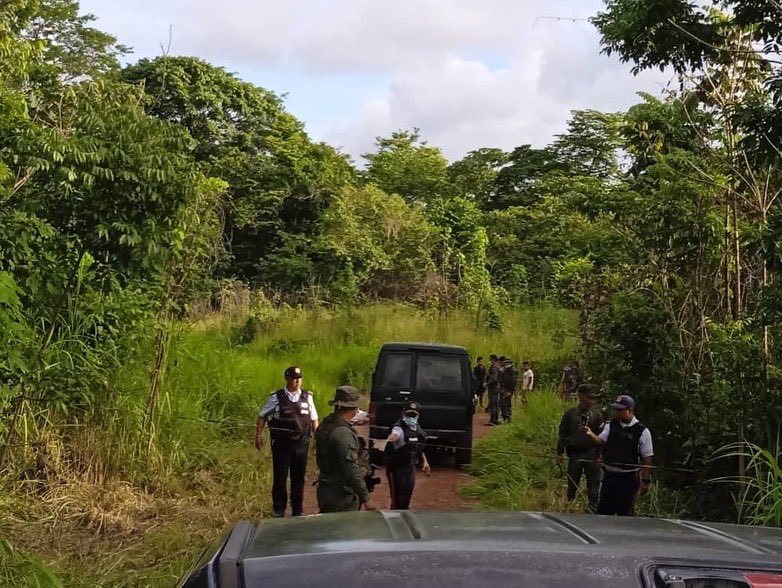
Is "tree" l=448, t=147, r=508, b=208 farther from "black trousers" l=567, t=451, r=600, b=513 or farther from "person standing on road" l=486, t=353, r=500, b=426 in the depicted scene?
"black trousers" l=567, t=451, r=600, b=513

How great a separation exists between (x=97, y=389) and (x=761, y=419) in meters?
6.31

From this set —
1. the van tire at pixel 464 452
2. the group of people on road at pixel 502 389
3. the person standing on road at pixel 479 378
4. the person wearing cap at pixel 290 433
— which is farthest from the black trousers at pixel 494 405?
the person wearing cap at pixel 290 433

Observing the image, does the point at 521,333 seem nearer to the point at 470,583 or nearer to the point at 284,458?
the point at 284,458

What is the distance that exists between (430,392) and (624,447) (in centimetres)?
480

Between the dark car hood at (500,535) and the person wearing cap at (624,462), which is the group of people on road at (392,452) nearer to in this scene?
the person wearing cap at (624,462)

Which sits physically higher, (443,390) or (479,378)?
(443,390)

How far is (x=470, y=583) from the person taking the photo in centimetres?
178

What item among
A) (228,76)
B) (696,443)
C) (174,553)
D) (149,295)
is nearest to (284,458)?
(174,553)

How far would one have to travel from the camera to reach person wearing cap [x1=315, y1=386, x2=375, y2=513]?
641cm

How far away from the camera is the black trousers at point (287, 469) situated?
816cm

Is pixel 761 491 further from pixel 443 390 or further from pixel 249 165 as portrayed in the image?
pixel 249 165

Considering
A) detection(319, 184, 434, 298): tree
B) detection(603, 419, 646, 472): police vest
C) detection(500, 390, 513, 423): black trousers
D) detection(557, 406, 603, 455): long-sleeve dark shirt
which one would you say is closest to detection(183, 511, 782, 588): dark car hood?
detection(603, 419, 646, 472): police vest

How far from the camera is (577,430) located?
8945 millimetres

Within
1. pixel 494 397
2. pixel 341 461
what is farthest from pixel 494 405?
pixel 341 461
